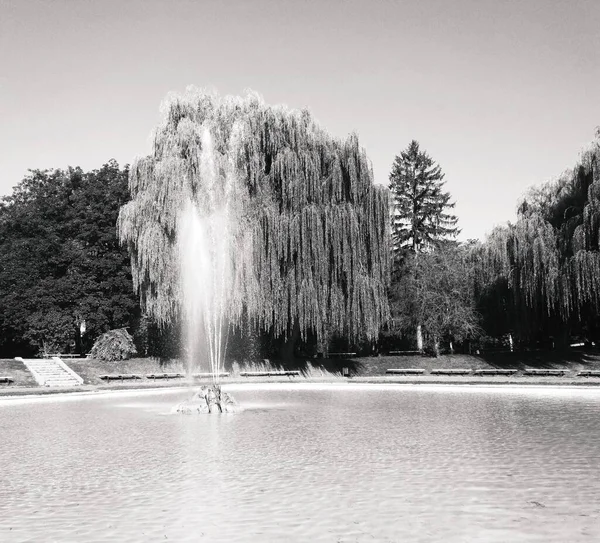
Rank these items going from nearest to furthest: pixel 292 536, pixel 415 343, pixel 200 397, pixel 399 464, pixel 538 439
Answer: pixel 292 536, pixel 399 464, pixel 538 439, pixel 200 397, pixel 415 343

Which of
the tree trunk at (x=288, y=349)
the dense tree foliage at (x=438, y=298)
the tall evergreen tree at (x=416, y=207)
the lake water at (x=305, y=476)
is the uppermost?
the tall evergreen tree at (x=416, y=207)

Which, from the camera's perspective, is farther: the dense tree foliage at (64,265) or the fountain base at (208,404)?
the dense tree foliage at (64,265)

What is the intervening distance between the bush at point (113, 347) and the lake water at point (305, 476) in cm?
1798

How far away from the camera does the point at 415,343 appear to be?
153 ft

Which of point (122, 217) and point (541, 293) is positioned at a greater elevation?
point (122, 217)

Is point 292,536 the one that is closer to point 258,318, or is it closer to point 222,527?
point 222,527

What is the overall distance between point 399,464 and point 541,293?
24873 millimetres

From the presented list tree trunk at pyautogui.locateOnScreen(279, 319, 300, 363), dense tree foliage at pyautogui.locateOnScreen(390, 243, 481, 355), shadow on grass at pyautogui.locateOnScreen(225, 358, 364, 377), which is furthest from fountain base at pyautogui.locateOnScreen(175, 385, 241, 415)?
dense tree foliage at pyautogui.locateOnScreen(390, 243, 481, 355)

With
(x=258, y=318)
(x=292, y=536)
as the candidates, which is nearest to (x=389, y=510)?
(x=292, y=536)

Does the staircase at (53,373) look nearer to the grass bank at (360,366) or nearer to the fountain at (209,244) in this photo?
the grass bank at (360,366)

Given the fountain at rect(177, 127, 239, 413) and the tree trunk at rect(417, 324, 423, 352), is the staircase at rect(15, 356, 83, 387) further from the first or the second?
the tree trunk at rect(417, 324, 423, 352)

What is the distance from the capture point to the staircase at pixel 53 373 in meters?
27.8

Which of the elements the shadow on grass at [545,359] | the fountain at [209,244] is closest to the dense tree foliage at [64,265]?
the fountain at [209,244]

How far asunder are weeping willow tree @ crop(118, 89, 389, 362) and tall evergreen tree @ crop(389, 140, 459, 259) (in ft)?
60.7
